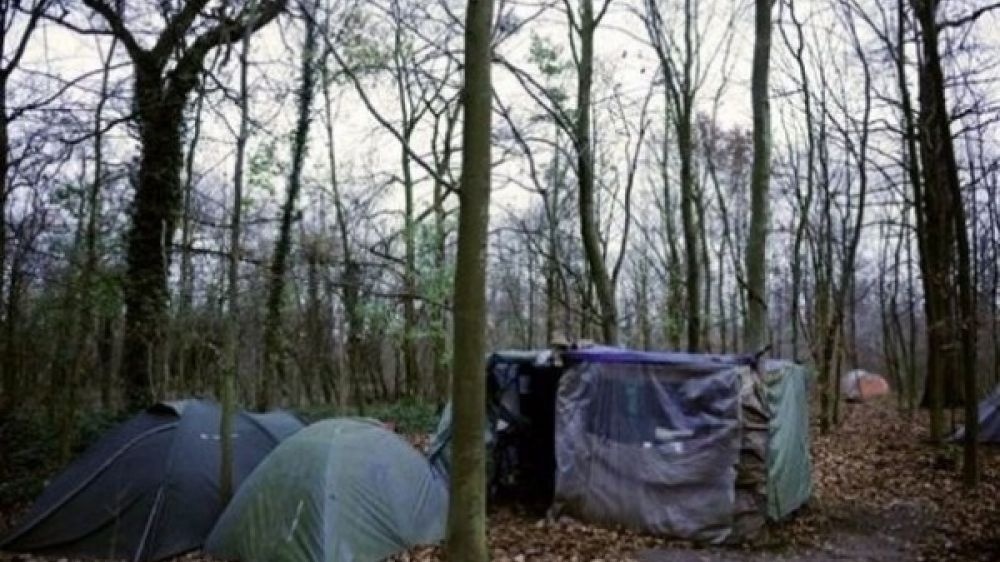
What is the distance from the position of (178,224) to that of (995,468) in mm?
14158

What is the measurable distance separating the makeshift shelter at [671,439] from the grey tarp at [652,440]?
11 millimetres

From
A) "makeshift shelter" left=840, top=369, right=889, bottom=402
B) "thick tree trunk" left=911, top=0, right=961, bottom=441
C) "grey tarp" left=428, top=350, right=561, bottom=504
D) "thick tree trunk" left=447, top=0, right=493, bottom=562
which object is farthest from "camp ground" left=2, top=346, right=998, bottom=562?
"makeshift shelter" left=840, top=369, right=889, bottom=402

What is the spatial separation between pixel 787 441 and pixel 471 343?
5.30m

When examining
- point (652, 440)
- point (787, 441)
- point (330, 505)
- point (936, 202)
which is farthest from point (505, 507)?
point (936, 202)

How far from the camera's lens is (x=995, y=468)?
485 inches

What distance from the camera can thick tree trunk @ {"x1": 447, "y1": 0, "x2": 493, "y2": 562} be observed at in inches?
208

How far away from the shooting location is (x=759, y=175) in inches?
464

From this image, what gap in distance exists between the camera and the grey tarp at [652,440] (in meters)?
8.60

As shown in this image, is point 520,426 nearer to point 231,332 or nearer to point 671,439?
point 671,439

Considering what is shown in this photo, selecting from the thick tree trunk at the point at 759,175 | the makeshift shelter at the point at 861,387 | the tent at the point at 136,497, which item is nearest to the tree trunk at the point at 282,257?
the tent at the point at 136,497

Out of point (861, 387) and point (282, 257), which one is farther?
point (861, 387)

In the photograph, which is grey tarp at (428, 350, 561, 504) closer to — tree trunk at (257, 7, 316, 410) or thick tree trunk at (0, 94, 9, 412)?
thick tree trunk at (0, 94, 9, 412)

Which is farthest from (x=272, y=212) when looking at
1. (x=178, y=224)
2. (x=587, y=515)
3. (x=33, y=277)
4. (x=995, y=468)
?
(x=995, y=468)

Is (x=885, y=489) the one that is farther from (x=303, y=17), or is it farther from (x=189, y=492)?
(x=303, y=17)
